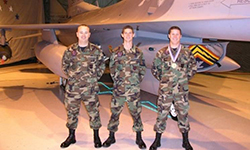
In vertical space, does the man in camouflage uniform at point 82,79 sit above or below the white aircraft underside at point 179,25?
below

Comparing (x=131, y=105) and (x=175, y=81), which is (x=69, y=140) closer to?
(x=131, y=105)

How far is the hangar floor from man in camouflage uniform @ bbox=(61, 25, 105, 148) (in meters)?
0.45

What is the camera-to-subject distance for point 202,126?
413cm

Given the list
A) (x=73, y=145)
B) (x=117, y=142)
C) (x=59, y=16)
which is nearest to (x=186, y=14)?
(x=117, y=142)

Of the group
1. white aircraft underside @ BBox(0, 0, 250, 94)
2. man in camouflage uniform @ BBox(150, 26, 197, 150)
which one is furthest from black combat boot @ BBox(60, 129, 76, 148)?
white aircraft underside @ BBox(0, 0, 250, 94)

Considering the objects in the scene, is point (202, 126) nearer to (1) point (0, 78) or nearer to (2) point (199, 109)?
(2) point (199, 109)

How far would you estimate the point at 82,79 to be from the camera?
318 centimetres

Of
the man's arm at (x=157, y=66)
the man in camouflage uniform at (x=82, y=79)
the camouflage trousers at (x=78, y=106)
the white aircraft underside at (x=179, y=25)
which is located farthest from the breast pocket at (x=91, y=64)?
the white aircraft underside at (x=179, y=25)

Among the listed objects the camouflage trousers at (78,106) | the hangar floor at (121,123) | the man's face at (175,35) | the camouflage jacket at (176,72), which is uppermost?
the man's face at (175,35)

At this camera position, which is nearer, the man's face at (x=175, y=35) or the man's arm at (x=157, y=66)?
the man's face at (x=175, y=35)

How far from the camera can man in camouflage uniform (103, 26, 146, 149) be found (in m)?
3.16

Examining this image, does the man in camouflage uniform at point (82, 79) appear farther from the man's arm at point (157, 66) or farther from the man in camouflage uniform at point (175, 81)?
the man in camouflage uniform at point (175, 81)

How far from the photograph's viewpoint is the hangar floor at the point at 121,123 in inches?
133

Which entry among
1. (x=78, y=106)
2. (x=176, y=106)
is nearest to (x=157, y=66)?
(x=176, y=106)
